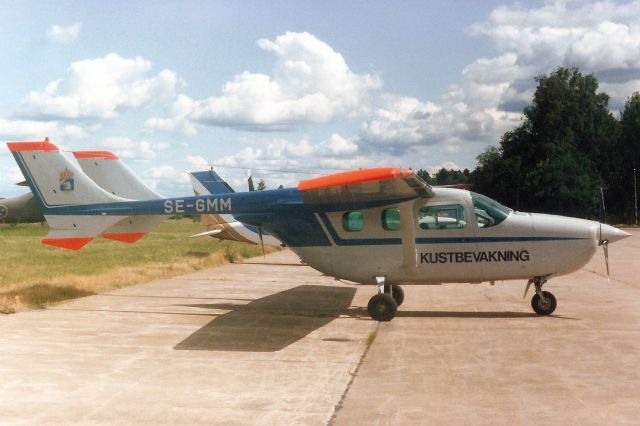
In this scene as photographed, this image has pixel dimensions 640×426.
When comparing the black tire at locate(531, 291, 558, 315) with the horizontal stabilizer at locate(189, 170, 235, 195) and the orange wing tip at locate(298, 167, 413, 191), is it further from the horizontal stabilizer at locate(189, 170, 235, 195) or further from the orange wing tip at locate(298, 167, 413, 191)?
the horizontal stabilizer at locate(189, 170, 235, 195)

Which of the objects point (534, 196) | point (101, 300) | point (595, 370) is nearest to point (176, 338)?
point (101, 300)

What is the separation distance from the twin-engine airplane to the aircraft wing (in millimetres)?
24

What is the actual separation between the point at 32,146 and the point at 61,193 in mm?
1218

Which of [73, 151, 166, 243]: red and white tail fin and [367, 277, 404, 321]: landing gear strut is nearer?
[367, 277, 404, 321]: landing gear strut

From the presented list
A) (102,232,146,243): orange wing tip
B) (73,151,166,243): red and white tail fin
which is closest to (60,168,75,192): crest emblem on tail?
(102,232,146,243): orange wing tip

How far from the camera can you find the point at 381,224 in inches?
476

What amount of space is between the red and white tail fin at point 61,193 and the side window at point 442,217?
20.5 ft

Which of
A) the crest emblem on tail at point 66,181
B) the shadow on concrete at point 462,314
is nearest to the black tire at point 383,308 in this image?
the shadow on concrete at point 462,314

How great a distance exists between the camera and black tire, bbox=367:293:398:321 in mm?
11727

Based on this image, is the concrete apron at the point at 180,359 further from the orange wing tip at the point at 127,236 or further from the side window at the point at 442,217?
the side window at the point at 442,217

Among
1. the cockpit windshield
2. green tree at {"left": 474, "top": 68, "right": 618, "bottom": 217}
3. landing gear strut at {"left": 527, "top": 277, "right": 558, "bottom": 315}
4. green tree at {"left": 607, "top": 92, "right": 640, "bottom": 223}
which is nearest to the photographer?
the cockpit windshield

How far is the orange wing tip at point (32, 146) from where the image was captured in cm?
1341

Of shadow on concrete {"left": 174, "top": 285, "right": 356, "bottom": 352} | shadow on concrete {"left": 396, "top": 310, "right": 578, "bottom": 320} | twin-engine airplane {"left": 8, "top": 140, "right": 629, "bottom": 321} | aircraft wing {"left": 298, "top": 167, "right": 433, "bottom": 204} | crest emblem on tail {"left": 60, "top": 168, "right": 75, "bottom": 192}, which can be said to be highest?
crest emblem on tail {"left": 60, "top": 168, "right": 75, "bottom": 192}

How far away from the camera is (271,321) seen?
11.8 metres
